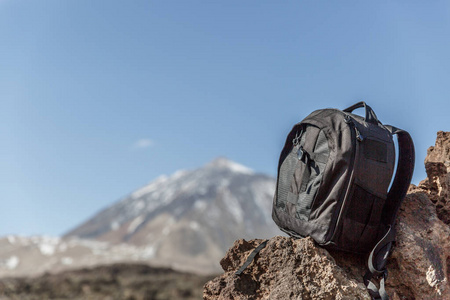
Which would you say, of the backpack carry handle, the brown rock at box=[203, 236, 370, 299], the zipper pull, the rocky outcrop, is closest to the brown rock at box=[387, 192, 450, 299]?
the rocky outcrop

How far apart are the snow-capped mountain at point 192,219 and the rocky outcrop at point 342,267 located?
43.5 meters

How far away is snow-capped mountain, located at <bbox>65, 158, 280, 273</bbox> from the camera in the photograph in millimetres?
55875

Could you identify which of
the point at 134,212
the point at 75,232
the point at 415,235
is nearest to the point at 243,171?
the point at 134,212

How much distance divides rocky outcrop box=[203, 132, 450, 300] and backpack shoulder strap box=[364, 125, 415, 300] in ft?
0.36

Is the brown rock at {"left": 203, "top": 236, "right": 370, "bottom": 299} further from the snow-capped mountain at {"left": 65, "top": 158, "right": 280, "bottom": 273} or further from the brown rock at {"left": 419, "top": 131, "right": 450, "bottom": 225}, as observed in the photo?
the snow-capped mountain at {"left": 65, "top": 158, "right": 280, "bottom": 273}

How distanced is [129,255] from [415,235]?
166 feet

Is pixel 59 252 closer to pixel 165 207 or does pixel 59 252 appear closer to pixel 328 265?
pixel 165 207

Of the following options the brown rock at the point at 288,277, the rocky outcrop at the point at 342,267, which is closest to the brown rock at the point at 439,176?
the rocky outcrop at the point at 342,267

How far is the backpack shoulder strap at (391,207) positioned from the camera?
9.55 feet

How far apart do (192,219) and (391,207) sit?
2486 inches

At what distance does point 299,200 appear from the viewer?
118 inches

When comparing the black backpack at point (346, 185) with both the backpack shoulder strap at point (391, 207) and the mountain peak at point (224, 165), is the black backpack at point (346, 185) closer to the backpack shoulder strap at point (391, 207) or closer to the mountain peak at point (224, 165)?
the backpack shoulder strap at point (391, 207)

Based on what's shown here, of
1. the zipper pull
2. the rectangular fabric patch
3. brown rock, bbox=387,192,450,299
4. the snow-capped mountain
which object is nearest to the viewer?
the rectangular fabric patch

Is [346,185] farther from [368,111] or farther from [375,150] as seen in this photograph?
[368,111]
